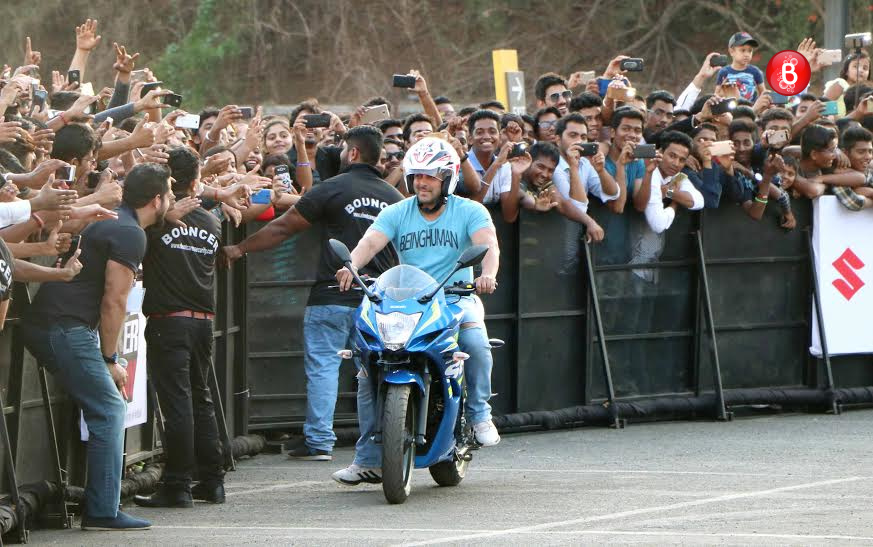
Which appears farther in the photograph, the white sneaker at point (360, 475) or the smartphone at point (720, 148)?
the smartphone at point (720, 148)

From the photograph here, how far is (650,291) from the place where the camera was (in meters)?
14.0

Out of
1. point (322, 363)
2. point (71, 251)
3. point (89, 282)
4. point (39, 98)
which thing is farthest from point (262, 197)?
point (89, 282)

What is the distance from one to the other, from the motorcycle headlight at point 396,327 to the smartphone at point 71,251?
1753 mm

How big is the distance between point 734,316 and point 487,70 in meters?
24.2

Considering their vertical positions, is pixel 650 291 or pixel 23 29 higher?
pixel 23 29

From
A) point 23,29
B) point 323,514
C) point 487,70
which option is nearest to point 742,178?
point 323,514

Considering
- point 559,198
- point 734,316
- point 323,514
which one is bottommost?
point 323,514

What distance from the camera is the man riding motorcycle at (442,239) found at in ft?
33.6

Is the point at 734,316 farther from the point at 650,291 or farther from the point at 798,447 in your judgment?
the point at 798,447

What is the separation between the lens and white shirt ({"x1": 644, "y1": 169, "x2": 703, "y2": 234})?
13672 millimetres

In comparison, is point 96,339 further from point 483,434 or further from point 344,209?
point 344,209

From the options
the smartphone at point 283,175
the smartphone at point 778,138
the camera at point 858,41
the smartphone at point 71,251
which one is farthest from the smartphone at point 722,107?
the smartphone at point 71,251

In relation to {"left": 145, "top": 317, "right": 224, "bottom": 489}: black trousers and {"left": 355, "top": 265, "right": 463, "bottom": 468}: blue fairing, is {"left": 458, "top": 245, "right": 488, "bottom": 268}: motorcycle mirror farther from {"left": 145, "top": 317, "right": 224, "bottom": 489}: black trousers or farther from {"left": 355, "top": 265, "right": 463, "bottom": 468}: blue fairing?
{"left": 145, "top": 317, "right": 224, "bottom": 489}: black trousers

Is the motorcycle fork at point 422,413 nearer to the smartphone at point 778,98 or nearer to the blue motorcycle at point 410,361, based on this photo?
the blue motorcycle at point 410,361
